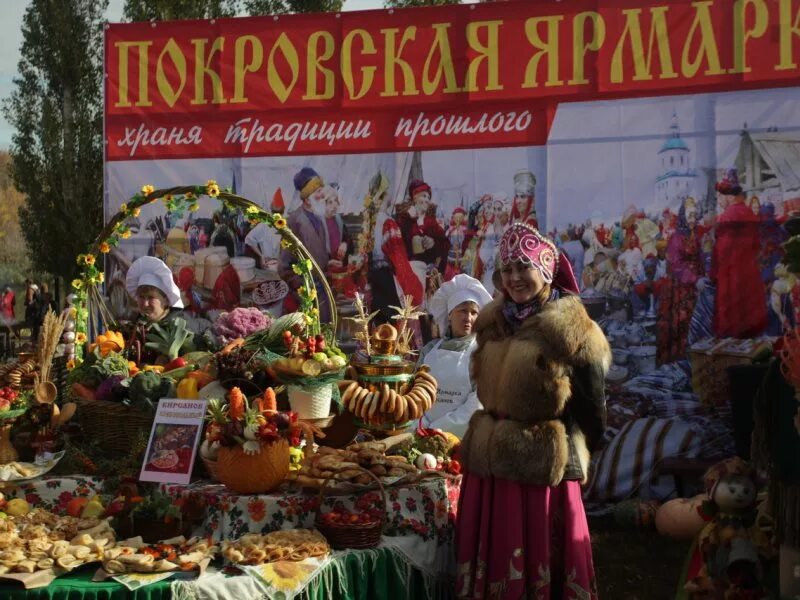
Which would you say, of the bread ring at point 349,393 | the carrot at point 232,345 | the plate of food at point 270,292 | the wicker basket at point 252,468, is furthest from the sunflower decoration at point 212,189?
the plate of food at point 270,292

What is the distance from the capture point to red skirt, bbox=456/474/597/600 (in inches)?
133

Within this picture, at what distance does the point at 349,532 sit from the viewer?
3428mm

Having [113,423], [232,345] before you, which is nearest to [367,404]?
[232,345]

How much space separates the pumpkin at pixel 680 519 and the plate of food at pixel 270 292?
3416 millimetres

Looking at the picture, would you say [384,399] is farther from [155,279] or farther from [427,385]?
[155,279]

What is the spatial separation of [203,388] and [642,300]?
12.3 ft

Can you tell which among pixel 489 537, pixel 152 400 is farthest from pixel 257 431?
pixel 489 537

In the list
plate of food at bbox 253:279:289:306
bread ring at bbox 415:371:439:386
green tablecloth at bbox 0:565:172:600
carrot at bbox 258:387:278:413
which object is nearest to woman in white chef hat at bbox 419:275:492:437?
bread ring at bbox 415:371:439:386

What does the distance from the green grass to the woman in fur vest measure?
72.0 inches

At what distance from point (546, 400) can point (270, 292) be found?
13.8ft

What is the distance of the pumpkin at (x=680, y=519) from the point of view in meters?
5.80

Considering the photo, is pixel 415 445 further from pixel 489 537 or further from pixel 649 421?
pixel 649 421

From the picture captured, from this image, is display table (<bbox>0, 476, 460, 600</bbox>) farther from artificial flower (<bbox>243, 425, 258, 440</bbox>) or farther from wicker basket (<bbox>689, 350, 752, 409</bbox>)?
wicker basket (<bbox>689, 350, 752, 409</bbox>)

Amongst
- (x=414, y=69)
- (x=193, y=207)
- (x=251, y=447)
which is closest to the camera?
(x=251, y=447)
